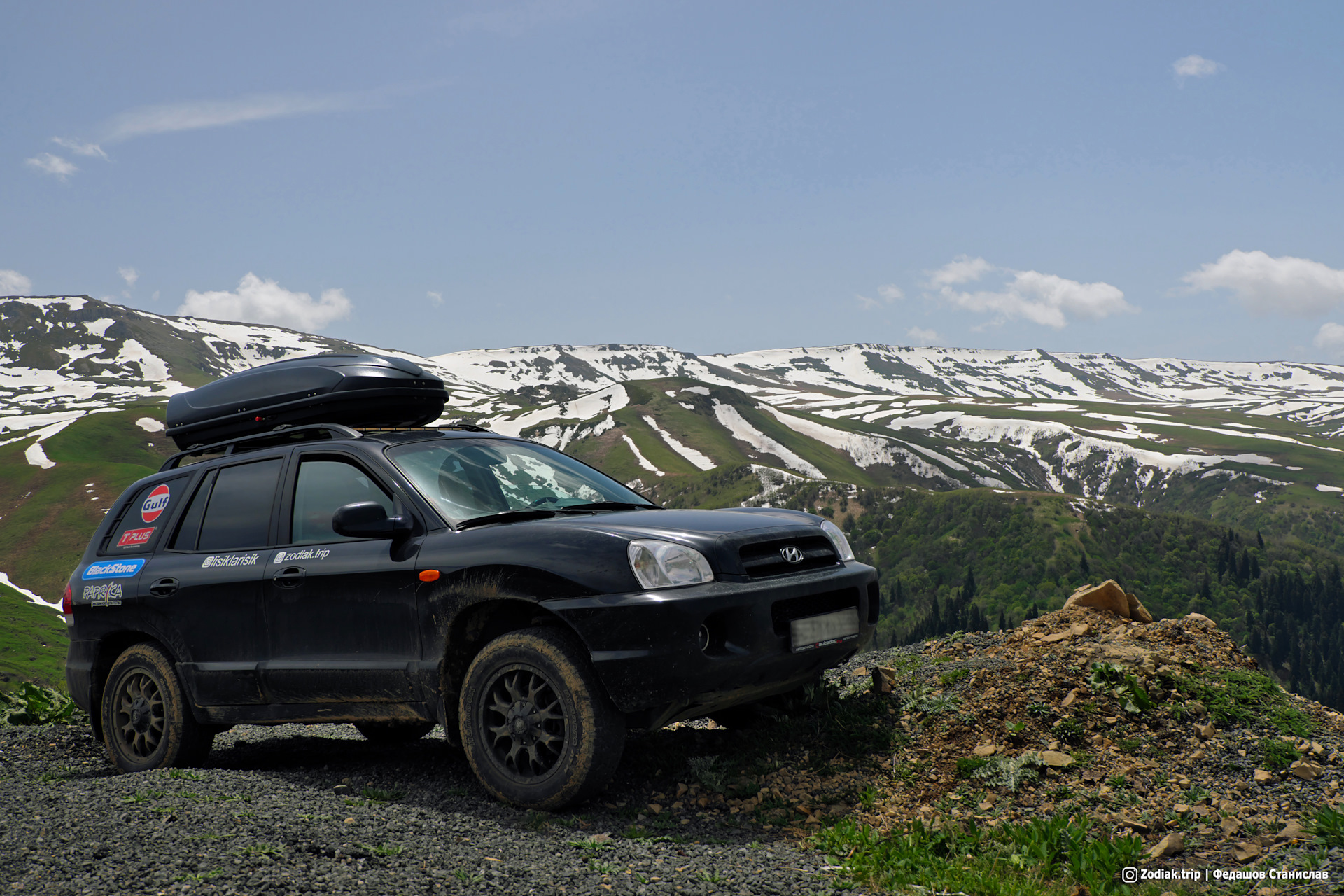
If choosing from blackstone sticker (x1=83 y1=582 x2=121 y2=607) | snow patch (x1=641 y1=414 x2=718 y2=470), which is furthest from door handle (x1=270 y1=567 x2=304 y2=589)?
snow patch (x1=641 y1=414 x2=718 y2=470)

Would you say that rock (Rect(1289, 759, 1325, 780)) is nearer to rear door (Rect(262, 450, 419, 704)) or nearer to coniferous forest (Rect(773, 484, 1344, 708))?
rear door (Rect(262, 450, 419, 704))

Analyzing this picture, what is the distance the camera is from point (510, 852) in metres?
4.25

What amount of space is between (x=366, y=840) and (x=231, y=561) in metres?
2.44

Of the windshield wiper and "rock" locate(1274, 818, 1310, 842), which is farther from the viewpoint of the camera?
the windshield wiper

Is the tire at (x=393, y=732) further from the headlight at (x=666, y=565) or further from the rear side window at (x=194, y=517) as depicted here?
the headlight at (x=666, y=565)

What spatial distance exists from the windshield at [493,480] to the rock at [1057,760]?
9.13ft

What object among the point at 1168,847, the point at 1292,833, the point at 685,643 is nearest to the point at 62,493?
the point at 685,643

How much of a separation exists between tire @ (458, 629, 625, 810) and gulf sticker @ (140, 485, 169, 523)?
123 inches

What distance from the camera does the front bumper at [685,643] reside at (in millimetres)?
4523

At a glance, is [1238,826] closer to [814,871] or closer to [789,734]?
[814,871]

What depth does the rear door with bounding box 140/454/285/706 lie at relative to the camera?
229 inches

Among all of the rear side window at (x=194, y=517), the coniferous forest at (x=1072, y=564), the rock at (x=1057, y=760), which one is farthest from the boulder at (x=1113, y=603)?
the coniferous forest at (x=1072, y=564)

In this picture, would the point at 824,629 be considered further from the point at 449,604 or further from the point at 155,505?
the point at 155,505

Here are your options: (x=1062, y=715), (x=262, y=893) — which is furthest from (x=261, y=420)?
(x=1062, y=715)
